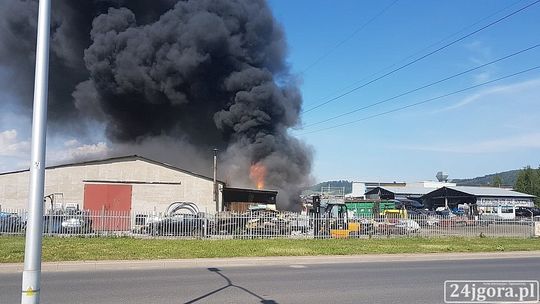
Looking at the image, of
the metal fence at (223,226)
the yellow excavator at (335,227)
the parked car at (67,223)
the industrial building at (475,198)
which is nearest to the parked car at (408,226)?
the metal fence at (223,226)

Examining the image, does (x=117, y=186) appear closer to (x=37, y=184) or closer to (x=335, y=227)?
(x=335, y=227)

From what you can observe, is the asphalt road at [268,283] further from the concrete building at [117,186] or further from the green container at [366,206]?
the green container at [366,206]

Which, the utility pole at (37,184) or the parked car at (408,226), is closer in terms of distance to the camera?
the utility pole at (37,184)

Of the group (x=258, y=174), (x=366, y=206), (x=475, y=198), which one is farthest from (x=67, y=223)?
(x=475, y=198)

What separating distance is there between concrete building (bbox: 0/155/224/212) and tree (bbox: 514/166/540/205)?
64.2 metres

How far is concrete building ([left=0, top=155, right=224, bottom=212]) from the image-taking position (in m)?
34.3

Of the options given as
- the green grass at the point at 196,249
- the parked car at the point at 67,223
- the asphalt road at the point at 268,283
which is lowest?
the asphalt road at the point at 268,283

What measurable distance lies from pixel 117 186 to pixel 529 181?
71.6m

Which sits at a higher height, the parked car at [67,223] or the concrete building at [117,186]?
the concrete building at [117,186]

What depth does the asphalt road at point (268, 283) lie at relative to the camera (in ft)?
27.5

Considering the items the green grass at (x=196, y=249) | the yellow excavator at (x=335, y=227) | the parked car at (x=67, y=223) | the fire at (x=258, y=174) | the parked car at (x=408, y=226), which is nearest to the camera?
the green grass at (x=196, y=249)

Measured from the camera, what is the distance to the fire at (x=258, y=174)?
142 ft

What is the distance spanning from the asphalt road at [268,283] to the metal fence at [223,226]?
9.87 metres

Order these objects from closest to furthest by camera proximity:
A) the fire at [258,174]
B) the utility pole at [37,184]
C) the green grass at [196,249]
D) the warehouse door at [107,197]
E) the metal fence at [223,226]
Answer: the utility pole at [37,184] → the green grass at [196,249] → the metal fence at [223,226] → the warehouse door at [107,197] → the fire at [258,174]
